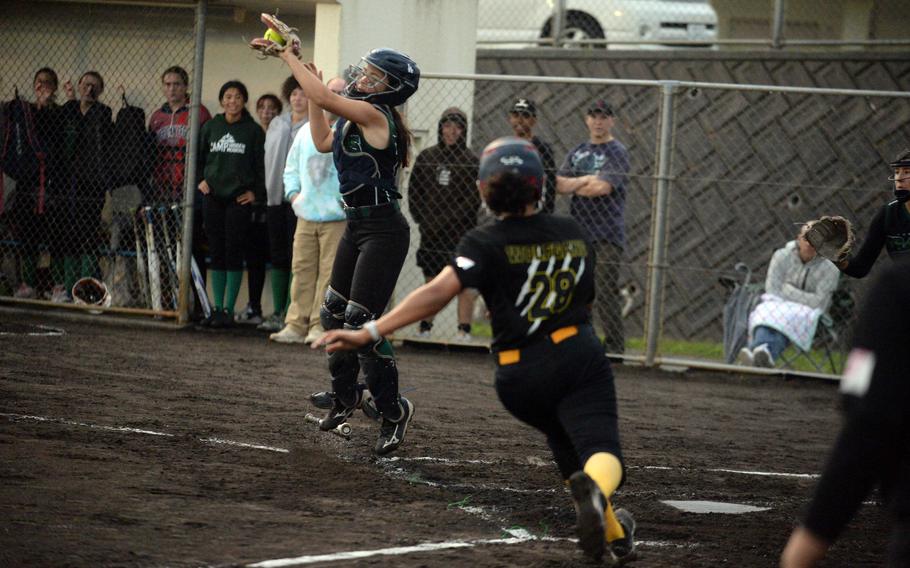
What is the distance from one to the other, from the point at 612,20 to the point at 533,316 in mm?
12882

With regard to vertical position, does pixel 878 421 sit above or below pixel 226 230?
below

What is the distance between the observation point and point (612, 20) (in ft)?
58.5

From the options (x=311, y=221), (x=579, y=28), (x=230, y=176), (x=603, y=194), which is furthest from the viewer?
(x=579, y=28)

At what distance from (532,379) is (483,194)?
2.61 ft

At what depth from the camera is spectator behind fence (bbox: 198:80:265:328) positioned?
13539mm

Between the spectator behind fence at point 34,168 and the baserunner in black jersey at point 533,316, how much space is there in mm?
9553

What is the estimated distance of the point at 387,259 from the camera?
26.3ft

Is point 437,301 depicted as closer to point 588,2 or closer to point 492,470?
point 492,470

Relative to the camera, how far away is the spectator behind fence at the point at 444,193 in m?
13.4

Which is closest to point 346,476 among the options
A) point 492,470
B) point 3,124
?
point 492,470

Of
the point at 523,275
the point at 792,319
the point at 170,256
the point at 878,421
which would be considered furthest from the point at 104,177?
the point at 878,421

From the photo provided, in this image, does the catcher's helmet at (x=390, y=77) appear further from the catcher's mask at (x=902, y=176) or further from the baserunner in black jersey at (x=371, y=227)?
the catcher's mask at (x=902, y=176)

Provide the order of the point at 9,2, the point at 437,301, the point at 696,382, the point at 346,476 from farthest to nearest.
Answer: the point at 9,2
the point at 696,382
the point at 346,476
the point at 437,301

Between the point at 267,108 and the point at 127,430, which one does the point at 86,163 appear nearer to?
the point at 267,108
